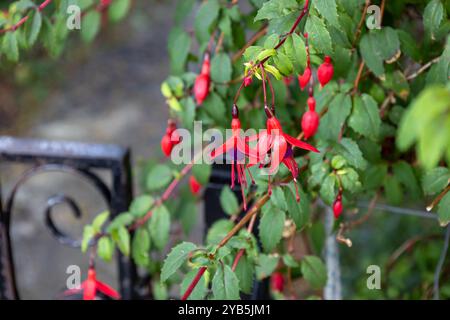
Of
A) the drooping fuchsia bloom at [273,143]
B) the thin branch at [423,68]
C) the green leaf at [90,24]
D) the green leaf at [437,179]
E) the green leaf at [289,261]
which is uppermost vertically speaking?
the green leaf at [90,24]

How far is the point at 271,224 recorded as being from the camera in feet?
2.98

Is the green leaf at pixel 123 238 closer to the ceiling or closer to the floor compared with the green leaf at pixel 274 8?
closer to the floor

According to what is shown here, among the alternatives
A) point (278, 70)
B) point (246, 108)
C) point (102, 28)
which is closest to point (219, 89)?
point (246, 108)

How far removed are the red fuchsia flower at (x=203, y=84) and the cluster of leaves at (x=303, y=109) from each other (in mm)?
30

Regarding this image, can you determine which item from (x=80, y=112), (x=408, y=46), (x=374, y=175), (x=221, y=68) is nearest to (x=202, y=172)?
(x=221, y=68)

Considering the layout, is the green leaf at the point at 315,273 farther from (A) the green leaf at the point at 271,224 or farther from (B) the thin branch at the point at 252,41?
(B) the thin branch at the point at 252,41

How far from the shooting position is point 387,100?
3.46 feet

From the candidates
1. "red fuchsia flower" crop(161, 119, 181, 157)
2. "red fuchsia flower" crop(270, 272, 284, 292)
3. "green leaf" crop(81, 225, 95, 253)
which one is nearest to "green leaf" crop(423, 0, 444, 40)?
"red fuchsia flower" crop(161, 119, 181, 157)

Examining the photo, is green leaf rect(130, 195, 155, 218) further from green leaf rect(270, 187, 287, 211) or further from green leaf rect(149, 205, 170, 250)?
green leaf rect(270, 187, 287, 211)

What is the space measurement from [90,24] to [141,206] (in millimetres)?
370

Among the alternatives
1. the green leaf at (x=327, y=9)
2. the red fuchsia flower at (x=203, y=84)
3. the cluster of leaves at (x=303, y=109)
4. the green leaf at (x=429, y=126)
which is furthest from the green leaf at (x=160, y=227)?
the green leaf at (x=429, y=126)

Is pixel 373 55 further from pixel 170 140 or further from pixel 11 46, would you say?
pixel 11 46

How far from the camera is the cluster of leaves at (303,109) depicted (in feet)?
2.61
